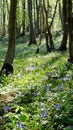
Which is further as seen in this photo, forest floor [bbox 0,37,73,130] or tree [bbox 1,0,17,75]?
tree [bbox 1,0,17,75]

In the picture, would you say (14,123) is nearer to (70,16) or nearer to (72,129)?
(72,129)

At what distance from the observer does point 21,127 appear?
5492mm

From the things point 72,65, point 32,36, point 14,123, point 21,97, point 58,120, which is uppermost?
point 14,123

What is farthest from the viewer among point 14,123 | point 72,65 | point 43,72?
point 72,65

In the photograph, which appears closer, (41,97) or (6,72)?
(41,97)

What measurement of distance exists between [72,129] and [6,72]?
7739 millimetres

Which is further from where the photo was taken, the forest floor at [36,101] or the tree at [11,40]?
the tree at [11,40]

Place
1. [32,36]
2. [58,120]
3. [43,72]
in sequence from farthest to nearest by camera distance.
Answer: [32,36] < [43,72] < [58,120]

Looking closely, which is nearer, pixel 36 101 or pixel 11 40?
pixel 36 101

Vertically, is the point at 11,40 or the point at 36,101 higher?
the point at 36,101

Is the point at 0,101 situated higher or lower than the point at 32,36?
higher

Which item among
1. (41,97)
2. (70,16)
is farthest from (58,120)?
(70,16)

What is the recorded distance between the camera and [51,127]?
6.23 metres

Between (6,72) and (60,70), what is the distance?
212 cm
